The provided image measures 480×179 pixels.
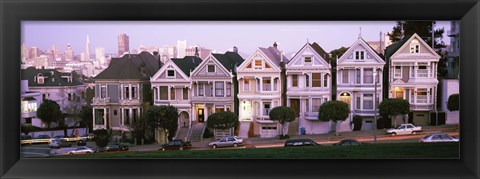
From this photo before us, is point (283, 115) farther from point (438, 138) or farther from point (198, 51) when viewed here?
point (438, 138)

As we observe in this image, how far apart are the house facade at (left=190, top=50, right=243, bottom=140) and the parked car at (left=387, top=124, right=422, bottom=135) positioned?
118 centimetres

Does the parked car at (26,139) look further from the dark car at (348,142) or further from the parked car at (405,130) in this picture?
the parked car at (405,130)

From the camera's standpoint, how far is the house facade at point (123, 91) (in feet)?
12.3

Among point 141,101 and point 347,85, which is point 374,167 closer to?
point 347,85

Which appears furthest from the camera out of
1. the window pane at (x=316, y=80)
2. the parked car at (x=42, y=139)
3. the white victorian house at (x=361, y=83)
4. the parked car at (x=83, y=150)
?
the window pane at (x=316, y=80)

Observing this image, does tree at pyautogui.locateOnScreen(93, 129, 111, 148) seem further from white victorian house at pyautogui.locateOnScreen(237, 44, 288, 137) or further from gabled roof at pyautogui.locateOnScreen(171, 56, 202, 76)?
white victorian house at pyautogui.locateOnScreen(237, 44, 288, 137)

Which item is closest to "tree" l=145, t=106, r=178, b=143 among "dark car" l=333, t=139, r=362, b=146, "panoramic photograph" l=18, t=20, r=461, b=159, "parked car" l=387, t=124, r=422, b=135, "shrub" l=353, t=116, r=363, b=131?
"panoramic photograph" l=18, t=20, r=461, b=159

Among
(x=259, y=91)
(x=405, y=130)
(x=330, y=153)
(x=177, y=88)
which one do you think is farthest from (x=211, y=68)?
(x=405, y=130)

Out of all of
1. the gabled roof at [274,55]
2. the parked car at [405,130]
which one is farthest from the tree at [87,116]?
the parked car at [405,130]

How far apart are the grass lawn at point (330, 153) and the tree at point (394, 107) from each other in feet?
0.76

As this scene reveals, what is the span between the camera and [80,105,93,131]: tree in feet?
12.3

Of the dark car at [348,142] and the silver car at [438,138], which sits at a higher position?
the silver car at [438,138]
